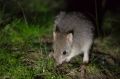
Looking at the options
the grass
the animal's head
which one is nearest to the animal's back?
the animal's head

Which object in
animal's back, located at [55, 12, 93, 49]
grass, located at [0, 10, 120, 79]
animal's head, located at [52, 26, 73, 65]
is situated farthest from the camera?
animal's back, located at [55, 12, 93, 49]

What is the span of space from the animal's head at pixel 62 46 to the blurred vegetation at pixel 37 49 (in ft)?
0.60

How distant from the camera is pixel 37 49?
24.7 ft

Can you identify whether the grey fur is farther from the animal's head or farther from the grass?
the grass

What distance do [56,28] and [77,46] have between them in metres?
0.62

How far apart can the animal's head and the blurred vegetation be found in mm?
182

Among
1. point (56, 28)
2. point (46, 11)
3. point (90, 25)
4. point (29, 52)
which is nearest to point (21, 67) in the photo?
point (29, 52)

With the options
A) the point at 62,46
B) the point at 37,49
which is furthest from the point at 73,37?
the point at 37,49

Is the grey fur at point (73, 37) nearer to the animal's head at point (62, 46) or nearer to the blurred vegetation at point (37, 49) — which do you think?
the animal's head at point (62, 46)

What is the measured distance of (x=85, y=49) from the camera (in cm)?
759

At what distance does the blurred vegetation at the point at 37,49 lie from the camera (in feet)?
21.6

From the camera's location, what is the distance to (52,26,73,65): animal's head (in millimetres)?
7059

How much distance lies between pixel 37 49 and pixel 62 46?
2.28ft

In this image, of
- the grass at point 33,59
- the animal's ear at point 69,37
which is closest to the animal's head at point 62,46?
the animal's ear at point 69,37
